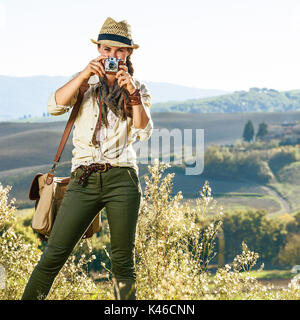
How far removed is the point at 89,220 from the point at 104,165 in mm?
315

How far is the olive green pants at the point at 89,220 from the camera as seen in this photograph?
106 inches

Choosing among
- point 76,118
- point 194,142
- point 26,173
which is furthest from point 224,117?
point 76,118

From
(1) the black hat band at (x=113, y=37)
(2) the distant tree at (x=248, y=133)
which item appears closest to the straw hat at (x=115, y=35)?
(1) the black hat band at (x=113, y=37)

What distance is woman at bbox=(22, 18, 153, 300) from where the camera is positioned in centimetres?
269

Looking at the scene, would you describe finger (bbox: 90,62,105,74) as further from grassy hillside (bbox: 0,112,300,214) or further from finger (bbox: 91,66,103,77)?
grassy hillside (bbox: 0,112,300,214)

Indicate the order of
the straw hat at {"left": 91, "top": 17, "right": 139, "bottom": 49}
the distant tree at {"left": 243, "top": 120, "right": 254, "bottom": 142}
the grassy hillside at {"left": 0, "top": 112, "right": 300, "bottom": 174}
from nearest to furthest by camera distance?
the straw hat at {"left": 91, "top": 17, "right": 139, "bottom": 49}
the grassy hillside at {"left": 0, "top": 112, "right": 300, "bottom": 174}
the distant tree at {"left": 243, "top": 120, "right": 254, "bottom": 142}

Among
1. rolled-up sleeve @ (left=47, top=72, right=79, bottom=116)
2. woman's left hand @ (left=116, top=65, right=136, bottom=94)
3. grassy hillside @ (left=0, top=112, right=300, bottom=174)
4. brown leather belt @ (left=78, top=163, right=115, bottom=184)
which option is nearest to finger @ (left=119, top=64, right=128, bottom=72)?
woman's left hand @ (left=116, top=65, right=136, bottom=94)

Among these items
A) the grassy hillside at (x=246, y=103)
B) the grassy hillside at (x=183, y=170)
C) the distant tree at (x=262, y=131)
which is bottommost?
the grassy hillside at (x=183, y=170)

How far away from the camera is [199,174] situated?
7150 cm

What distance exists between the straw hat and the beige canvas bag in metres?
0.25

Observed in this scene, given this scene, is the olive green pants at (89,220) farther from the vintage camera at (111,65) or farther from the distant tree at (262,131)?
the distant tree at (262,131)

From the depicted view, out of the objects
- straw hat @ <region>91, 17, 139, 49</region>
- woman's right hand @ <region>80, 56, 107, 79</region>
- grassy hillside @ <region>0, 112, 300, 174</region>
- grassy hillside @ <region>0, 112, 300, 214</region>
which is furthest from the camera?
grassy hillside @ <region>0, 112, 300, 174</region>

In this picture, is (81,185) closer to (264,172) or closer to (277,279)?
(277,279)

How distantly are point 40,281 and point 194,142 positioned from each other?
89.6m
